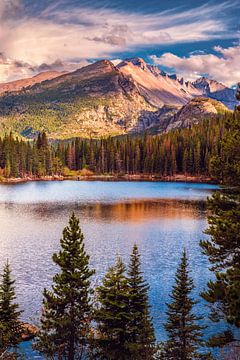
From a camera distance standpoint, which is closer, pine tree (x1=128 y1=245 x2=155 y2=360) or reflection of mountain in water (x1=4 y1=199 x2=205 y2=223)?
pine tree (x1=128 y1=245 x2=155 y2=360)

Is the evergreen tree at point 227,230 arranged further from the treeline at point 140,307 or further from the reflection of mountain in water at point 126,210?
the reflection of mountain in water at point 126,210

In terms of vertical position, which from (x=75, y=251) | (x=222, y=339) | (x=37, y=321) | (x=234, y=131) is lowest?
(x=37, y=321)

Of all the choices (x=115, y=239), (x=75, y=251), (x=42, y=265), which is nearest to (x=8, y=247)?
(x=42, y=265)

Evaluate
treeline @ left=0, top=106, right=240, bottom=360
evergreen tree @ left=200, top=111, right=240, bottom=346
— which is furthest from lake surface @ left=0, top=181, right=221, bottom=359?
evergreen tree @ left=200, top=111, right=240, bottom=346

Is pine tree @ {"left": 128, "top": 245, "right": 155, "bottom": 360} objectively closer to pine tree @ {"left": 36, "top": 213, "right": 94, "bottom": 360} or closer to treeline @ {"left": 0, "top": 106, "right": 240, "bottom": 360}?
treeline @ {"left": 0, "top": 106, "right": 240, "bottom": 360}

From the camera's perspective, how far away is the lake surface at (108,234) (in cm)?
5222

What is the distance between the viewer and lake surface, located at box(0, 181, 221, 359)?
5222cm

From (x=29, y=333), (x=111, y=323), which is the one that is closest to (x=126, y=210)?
(x=29, y=333)

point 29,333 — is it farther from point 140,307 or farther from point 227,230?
point 227,230

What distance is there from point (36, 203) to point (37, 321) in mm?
95502

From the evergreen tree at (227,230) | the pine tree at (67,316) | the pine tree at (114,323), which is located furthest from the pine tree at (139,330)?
the evergreen tree at (227,230)

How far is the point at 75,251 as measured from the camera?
32.0 meters

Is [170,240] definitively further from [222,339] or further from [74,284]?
[222,339]

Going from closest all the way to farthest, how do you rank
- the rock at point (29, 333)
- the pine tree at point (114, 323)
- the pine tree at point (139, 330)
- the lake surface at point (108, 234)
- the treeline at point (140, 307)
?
1. the treeline at point (140, 307)
2. the pine tree at point (139, 330)
3. the pine tree at point (114, 323)
4. the rock at point (29, 333)
5. the lake surface at point (108, 234)
